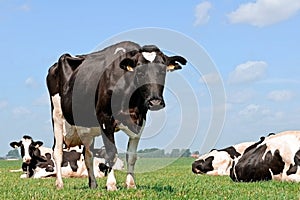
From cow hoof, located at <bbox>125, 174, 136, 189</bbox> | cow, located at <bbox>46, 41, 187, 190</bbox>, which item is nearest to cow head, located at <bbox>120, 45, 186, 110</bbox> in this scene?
cow, located at <bbox>46, 41, 187, 190</bbox>

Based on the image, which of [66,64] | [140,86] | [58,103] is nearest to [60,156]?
[58,103]

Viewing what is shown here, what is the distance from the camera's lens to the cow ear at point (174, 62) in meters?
10.4

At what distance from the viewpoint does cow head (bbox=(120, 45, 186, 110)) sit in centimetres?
955

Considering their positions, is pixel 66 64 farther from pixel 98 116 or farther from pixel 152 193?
pixel 152 193

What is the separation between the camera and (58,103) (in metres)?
12.9

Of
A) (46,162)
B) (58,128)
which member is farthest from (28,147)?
(58,128)

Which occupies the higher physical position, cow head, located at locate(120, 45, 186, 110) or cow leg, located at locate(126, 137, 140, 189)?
cow head, located at locate(120, 45, 186, 110)

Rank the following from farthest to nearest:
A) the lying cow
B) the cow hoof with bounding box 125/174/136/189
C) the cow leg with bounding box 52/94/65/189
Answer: the lying cow, the cow leg with bounding box 52/94/65/189, the cow hoof with bounding box 125/174/136/189

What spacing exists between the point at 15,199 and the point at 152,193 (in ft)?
7.16

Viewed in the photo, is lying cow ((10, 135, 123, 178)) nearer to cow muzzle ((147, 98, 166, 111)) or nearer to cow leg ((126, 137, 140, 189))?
cow leg ((126, 137, 140, 189))

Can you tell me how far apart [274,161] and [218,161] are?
7.95m

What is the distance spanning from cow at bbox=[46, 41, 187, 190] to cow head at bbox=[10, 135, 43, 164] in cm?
1173

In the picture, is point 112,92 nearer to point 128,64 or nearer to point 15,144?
point 128,64

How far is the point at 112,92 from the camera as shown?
1055 centimetres
